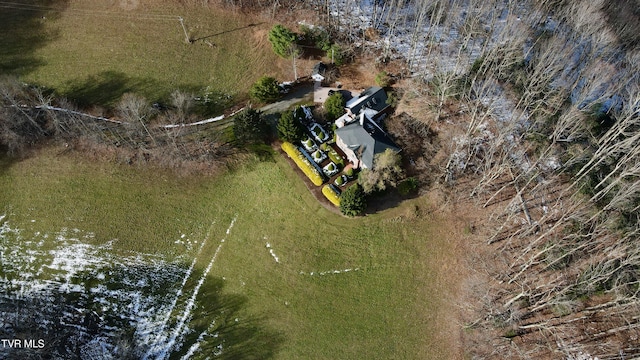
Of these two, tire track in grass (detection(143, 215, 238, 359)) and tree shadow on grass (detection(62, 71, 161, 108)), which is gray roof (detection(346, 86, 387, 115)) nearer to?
tire track in grass (detection(143, 215, 238, 359))

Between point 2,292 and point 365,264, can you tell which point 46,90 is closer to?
point 2,292

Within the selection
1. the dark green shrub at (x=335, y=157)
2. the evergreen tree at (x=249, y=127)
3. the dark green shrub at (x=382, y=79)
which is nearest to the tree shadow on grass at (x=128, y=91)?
the evergreen tree at (x=249, y=127)

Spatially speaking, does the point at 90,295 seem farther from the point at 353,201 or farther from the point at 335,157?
the point at 335,157

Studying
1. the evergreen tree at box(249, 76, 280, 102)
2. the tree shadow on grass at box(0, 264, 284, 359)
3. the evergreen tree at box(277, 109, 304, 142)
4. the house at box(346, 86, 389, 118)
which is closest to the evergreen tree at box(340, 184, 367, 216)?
the evergreen tree at box(277, 109, 304, 142)

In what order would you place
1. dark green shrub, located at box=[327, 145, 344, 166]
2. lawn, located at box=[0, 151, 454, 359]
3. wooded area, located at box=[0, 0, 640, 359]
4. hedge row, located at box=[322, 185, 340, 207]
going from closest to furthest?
wooded area, located at box=[0, 0, 640, 359] → lawn, located at box=[0, 151, 454, 359] → hedge row, located at box=[322, 185, 340, 207] → dark green shrub, located at box=[327, 145, 344, 166]

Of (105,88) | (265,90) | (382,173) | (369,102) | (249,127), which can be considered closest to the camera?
(382,173)

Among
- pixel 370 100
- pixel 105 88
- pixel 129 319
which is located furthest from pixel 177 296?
pixel 105 88
